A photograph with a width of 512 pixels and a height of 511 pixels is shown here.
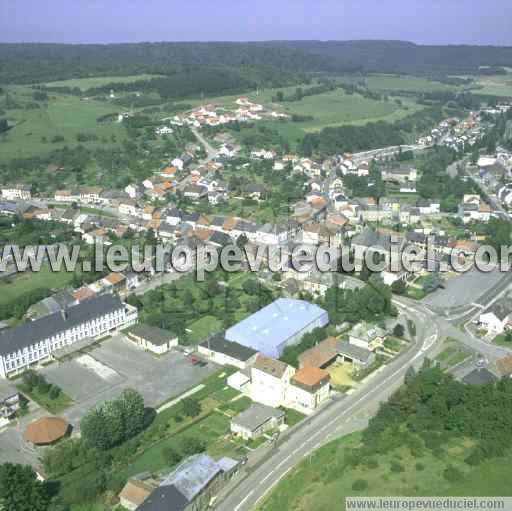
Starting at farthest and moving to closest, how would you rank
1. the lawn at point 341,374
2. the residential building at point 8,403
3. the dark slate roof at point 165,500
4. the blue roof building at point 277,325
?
the blue roof building at point 277,325, the lawn at point 341,374, the residential building at point 8,403, the dark slate roof at point 165,500

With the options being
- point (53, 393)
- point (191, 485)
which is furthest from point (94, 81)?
point (191, 485)

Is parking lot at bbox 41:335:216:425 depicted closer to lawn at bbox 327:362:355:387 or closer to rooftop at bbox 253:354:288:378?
rooftop at bbox 253:354:288:378

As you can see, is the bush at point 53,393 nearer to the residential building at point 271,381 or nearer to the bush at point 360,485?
the residential building at point 271,381

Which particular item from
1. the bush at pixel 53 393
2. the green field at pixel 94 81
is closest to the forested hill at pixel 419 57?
the green field at pixel 94 81

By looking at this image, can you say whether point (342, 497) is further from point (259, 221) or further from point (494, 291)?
point (259, 221)

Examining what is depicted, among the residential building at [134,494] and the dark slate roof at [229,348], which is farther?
the dark slate roof at [229,348]

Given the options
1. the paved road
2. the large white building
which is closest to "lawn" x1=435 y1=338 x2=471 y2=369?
the paved road

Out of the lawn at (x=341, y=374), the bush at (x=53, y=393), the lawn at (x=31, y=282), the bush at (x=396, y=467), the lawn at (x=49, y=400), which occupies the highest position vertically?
the bush at (x=396, y=467)
